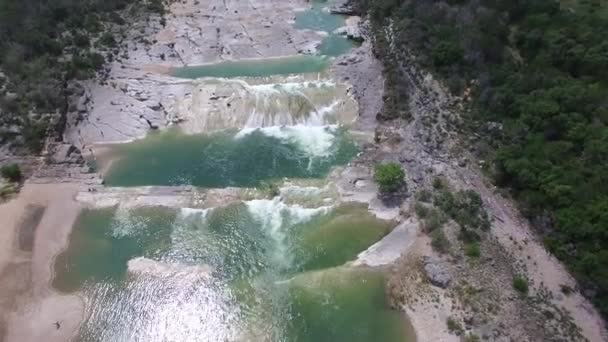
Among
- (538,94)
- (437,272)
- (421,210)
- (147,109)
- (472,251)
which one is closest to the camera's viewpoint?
(437,272)

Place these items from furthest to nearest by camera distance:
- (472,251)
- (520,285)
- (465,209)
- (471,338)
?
(465,209) < (472,251) < (520,285) < (471,338)

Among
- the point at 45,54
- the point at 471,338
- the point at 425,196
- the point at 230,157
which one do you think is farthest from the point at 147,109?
the point at 471,338

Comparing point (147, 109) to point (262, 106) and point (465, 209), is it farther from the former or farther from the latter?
point (465, 209)

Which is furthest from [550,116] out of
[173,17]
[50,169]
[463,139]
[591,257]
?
[173,17]

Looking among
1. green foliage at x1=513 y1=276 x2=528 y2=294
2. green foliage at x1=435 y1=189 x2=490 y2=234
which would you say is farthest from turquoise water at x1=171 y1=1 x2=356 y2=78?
green foliage at x1=513 y1=276 x2=528 y2=294

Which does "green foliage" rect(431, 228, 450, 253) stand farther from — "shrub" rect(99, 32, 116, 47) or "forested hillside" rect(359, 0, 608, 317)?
"shrub" rect(99, 32, 116, 47)
